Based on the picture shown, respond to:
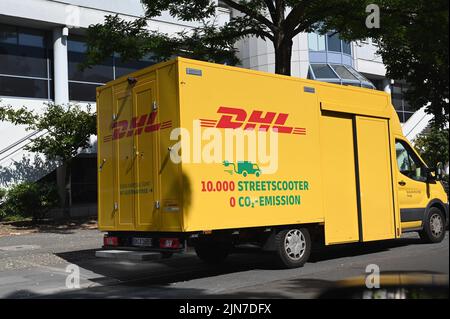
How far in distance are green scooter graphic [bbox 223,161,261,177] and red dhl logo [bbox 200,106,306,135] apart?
57 centimetres

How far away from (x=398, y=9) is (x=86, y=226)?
39.7 feet

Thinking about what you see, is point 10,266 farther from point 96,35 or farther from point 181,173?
point 96,35

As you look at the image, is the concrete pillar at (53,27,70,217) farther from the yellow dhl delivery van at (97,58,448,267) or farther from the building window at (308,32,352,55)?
the building window at (308,32,352,55)

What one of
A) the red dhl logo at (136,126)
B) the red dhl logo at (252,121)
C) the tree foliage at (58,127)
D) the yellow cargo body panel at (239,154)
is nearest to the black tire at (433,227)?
the yellow cargo body panel at (239,154)

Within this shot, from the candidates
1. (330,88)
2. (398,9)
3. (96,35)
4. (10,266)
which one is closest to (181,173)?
(330,88)

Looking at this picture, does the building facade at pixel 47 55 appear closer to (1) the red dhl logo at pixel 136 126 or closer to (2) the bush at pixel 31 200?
(2) the bush at pixel 31 200

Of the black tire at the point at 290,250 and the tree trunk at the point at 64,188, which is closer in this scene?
the black tire at the point at 290,250

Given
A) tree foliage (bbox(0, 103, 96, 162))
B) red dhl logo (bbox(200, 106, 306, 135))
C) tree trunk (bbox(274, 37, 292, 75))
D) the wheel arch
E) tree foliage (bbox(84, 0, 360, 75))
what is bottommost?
the wheel arch

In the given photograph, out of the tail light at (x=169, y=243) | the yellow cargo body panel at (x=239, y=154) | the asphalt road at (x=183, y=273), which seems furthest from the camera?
the yellow cargo body panel at (x=239, y=154)

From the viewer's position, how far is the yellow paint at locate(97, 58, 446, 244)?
8.09 metres

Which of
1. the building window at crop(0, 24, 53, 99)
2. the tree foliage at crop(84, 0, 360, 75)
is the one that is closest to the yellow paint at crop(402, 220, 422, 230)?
the tree foliage at crop(84, 0, 360, 75)

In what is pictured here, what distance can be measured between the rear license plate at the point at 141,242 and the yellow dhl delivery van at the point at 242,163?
0.02 metres

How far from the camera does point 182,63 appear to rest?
8078 millimetres

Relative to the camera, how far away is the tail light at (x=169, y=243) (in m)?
7.96
